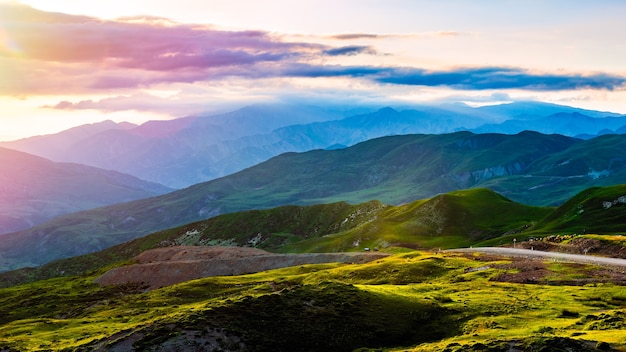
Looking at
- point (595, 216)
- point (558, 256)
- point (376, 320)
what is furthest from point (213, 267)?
point (595, 216)

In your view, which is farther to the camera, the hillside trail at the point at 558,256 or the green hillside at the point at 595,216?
the green hillside at the point at 595,216

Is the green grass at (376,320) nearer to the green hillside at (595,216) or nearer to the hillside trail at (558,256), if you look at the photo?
the hillside trail at (558,256)

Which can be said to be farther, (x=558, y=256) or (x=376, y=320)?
(x=558, y=256)

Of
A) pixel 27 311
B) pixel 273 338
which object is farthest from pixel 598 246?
pixel 27 311

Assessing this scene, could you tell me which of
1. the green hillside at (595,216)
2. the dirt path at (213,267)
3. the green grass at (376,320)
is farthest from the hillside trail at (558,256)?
the green hillside at (595,216)

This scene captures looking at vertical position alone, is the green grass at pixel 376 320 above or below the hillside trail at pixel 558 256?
above

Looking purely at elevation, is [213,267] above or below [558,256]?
below

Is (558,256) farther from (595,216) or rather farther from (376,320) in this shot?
(595,216)

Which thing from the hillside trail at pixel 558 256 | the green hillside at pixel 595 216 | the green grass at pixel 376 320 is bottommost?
the green hillside at pixel 595 216

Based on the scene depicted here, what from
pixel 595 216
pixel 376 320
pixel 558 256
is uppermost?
pixel 376 320

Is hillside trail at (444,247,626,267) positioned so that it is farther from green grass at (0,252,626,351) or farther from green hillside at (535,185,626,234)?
green hillside at (535,185,626,234)

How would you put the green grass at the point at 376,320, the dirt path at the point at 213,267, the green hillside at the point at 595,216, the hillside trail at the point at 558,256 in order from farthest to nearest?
the green hillside at the point at 595,216, the dirt path at the point at 213,267, the hillside trail at the point at 558,256, the green grass at the point at 376,320

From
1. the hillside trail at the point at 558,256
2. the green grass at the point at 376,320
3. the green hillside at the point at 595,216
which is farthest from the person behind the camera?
the green hillside at the point at 595,216

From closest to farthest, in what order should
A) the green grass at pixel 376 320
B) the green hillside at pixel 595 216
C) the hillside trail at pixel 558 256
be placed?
the green grass at pixel 376 320 → the hillside trail at pixel 558 256 → the green hillside at pixel 595 216
